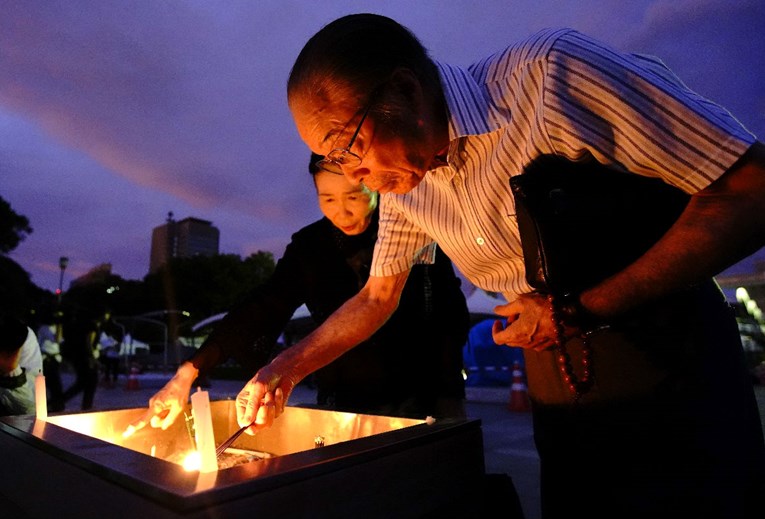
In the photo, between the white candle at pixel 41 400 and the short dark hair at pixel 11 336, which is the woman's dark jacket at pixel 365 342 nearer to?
the white candle at pixel 41 400

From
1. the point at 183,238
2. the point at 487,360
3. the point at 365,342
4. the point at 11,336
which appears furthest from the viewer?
the point at 183,238

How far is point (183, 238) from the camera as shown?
69.9 meters

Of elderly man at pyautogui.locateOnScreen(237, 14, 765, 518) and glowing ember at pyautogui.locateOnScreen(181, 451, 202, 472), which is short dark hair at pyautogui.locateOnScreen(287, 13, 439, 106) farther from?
glowing ember at pyautogui.locateOnScreen(181, 451, 202, 472)

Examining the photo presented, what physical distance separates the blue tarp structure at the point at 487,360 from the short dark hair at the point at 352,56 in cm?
959

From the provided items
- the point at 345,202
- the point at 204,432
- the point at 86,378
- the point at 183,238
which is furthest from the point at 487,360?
the point at 183,238

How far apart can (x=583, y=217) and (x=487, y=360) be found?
1024cm

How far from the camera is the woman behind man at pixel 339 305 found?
1907 mm

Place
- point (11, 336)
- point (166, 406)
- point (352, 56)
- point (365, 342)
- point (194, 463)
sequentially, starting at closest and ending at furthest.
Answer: point (352, 56), point (194, 463), point (166, 406), point (365, 342), point (11, 336)

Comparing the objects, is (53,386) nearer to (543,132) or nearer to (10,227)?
(543,132)

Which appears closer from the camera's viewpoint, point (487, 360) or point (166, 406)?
point (166, 406)

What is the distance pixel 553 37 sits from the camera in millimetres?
899

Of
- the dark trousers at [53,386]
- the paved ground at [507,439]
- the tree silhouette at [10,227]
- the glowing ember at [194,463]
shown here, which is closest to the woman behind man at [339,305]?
the paved ground at [507,439]

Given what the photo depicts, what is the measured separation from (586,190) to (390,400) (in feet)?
4.06

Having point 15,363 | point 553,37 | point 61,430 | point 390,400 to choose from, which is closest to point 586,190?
point 553,37
